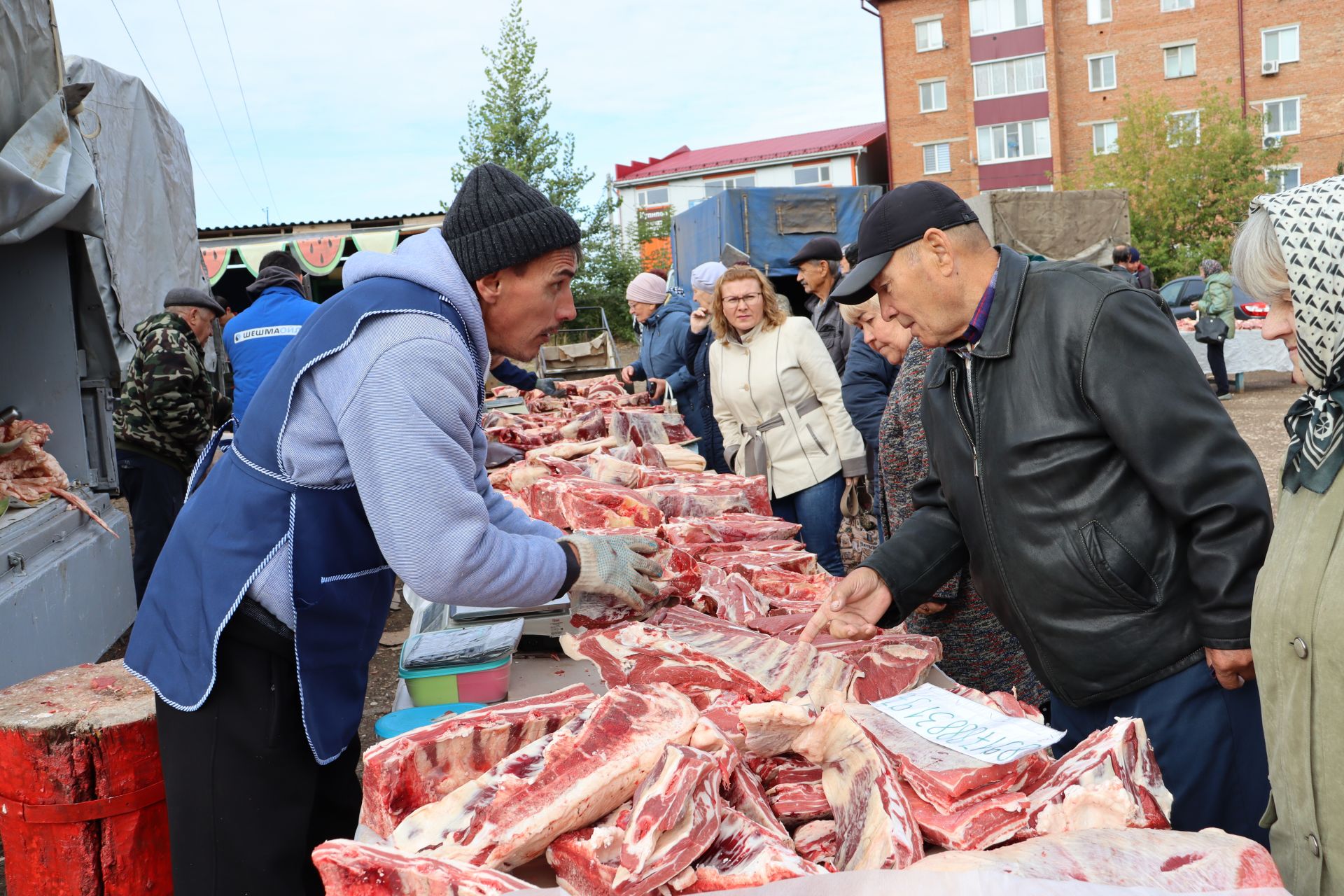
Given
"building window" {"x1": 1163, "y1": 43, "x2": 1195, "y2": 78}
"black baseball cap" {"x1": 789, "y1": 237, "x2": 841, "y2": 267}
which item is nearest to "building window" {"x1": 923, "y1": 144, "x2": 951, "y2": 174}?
"building window" {"x1": 1163, "y1": 43, "x2": 1195, "y2": 78}

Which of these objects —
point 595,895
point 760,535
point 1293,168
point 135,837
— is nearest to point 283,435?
point 595,895

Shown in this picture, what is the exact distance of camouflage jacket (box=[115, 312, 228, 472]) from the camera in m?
6.25

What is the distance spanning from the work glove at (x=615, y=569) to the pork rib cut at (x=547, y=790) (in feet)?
1.94

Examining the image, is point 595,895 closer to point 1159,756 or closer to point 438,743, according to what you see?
point 438,743

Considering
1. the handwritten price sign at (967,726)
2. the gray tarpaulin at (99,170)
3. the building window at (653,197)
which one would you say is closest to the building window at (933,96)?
the building window at (653,197)

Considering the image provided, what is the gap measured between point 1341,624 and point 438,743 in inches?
A: 58.5

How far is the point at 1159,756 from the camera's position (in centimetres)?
214

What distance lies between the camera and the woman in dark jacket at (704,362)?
7637 millimetres

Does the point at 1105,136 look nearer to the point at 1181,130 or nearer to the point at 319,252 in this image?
the point at 1181,130

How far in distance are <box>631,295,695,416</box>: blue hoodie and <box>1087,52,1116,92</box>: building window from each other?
3333 centimetres

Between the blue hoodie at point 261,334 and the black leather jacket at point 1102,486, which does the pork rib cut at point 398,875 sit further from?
the blue hoodie at point 261,334

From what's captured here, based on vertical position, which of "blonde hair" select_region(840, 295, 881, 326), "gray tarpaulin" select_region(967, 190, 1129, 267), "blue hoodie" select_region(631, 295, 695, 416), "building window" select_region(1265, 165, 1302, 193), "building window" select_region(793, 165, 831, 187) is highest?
"building window" select_region(793, 165, 831, 187)

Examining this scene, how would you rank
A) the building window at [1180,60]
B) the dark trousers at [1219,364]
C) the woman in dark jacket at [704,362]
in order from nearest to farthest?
1. the woman in dark jacket at [704,362]
2. the dark trousers at [1219,364]
3. the building window at [1180,60]

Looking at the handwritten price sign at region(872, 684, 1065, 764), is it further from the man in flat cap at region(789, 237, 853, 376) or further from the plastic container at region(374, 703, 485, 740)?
the man in flat cap at region(789, 237, 853, 376)
